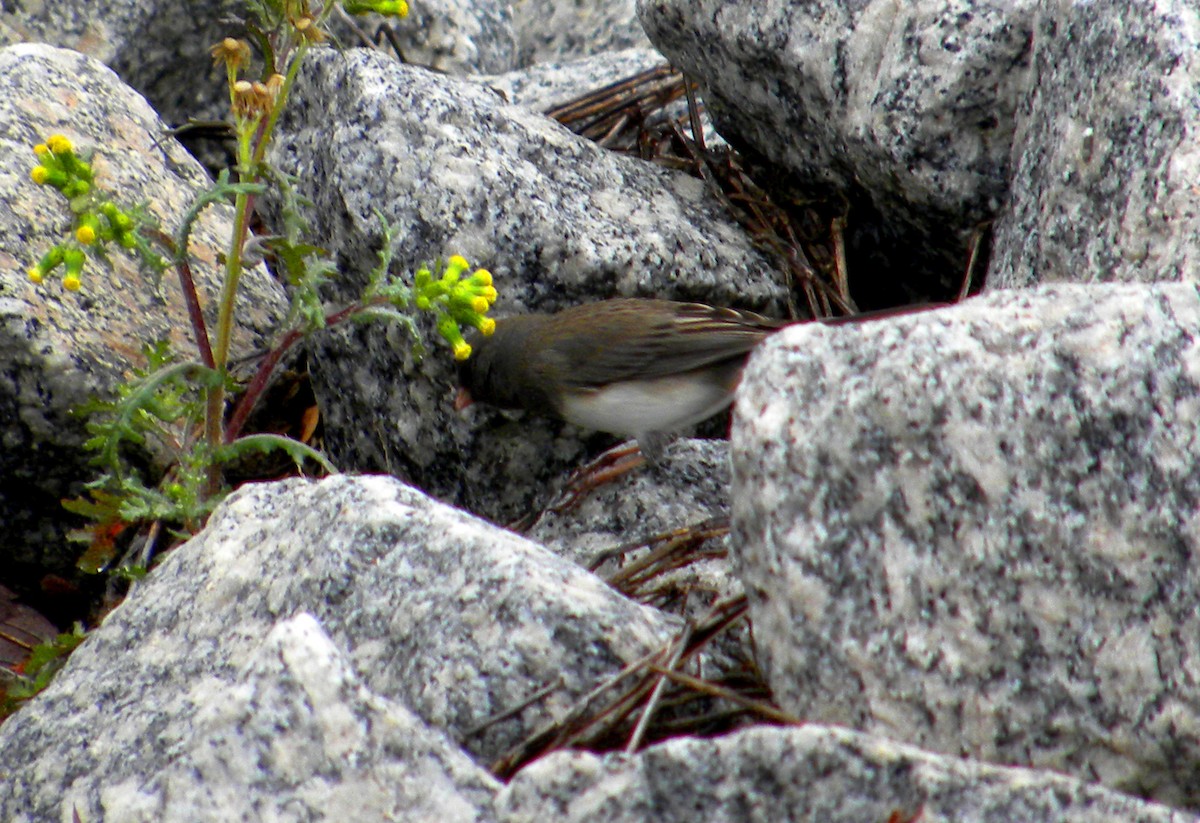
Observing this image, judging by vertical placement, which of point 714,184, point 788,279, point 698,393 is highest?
point 714,184

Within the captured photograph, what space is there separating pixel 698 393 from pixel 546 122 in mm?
1077

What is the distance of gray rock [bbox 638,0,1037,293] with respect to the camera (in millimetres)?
3631

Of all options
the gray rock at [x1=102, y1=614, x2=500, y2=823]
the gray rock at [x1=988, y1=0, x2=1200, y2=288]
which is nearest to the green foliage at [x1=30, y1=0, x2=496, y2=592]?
the gray rock at [x1=102, y1=614, x2=500, y2=823]

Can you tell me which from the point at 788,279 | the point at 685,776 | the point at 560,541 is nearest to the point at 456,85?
the point at 788,279

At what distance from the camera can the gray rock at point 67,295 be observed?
3732 mm

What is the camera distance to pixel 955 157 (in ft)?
12.1

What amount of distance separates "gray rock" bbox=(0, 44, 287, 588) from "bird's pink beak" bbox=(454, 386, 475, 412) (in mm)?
730

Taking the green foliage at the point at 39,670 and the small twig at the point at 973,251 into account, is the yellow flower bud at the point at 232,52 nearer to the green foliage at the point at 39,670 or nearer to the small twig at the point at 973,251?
the green foliage at the point at 39,670

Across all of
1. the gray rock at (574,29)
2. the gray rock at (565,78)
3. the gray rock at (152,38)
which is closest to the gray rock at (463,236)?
the gray rock at (565,78)

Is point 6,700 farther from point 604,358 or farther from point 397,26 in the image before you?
point 397,26

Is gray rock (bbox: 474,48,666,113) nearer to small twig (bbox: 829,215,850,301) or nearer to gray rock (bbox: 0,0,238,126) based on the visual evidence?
gray rock (bbox: 0,0,238,126)

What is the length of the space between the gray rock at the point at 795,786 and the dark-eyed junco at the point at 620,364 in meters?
2.11

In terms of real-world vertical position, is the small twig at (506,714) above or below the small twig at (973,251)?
below

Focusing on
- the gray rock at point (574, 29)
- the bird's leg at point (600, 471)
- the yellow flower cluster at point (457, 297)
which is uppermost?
the gray rock at point (574, 29)
